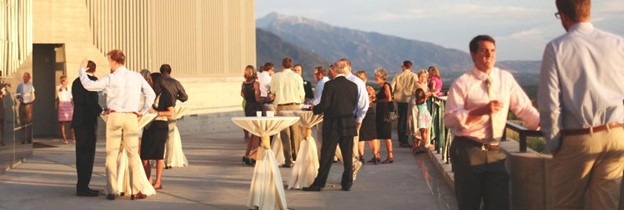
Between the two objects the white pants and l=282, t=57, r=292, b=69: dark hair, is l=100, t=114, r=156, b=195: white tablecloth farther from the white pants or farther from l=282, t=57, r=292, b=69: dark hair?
l=282, t=57, r=292, b=69: dark hair

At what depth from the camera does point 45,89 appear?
2364cm

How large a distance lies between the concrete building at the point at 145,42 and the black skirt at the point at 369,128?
7237 mm

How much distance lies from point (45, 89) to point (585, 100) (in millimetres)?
19820

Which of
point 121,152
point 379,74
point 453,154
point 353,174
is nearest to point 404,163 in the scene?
point 379,74

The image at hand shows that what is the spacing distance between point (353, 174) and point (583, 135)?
7010mm

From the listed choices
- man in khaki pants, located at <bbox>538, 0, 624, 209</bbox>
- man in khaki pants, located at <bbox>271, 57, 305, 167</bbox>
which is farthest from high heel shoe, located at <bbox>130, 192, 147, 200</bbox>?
man in khaki pants, located at <bbox>538, 0, 624, 209</bbox>

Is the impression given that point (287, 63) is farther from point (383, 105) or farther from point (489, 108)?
point (489, 108)

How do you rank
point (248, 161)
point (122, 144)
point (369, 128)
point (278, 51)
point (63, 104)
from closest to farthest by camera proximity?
point (122, 144), point (369, 128), point (248, 161), point (63, 104), point (278, 51)

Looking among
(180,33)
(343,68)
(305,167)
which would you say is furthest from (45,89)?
(343,68)

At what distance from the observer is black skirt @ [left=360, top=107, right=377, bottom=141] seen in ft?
50.9

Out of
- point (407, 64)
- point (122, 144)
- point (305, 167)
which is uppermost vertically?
point (407, 64)

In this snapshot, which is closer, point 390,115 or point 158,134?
point 158,134

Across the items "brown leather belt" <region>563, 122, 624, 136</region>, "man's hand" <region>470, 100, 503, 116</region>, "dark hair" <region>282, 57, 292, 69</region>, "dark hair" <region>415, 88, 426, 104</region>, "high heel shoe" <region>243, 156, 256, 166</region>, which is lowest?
"high heel shoe" <region>243, 156, 256, 166</region>

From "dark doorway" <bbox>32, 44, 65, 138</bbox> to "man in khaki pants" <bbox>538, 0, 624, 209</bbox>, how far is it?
750 inches
